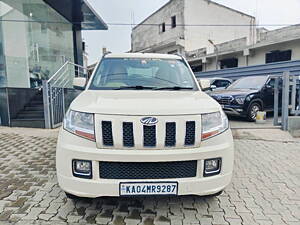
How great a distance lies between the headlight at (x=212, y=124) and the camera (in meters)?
2.24

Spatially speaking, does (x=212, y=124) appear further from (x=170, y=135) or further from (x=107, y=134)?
(x=107, y=134)

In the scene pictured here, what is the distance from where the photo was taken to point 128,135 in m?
2.14

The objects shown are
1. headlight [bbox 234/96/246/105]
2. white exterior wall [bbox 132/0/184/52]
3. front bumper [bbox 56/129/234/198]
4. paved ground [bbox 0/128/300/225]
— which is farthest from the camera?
white exterior wall [bbox 132/0/184/52]

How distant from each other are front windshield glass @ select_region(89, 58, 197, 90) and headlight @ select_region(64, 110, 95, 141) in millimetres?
864

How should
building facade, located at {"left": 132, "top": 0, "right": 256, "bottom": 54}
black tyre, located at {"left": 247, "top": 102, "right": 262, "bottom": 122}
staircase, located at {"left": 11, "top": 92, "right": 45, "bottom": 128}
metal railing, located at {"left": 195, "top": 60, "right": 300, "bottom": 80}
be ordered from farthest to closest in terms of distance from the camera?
building facade, located at {"left": 132, "top": 0, "right": 256, "bottom": 54} → metal railing, located at {"left": 195, "top": 60, "right": 300, "bottom": 80} → black tyre, located at {"left": 247, "top": 102, "right": 262, "bottom": 122} → staircase, located at {"left": 11, "top": 92, "right": 45, "bottom": 128}

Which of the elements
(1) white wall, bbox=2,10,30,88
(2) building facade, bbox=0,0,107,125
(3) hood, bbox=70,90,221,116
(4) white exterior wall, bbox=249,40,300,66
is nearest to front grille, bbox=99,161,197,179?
(3) hood, bbox=70,90,221,116

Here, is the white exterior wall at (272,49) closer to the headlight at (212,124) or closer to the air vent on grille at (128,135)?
the headlight at (212,124)

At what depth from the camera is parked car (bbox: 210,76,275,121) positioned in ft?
24.1

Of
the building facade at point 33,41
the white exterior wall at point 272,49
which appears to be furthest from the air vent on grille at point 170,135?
the white exterior wall at point 272,49

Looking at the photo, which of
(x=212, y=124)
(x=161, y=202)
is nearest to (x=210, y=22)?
(x=212, y=124)

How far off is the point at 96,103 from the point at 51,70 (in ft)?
31.3

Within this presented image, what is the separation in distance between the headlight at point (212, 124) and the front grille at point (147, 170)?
0.31 metres

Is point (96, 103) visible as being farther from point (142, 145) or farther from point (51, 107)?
point (51, 107)

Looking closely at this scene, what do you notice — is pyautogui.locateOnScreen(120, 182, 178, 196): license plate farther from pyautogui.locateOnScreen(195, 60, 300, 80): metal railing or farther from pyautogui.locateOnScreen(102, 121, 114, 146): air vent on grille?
pyautogui.locateOnScreen(195, 60, 300, 80): metal railing
